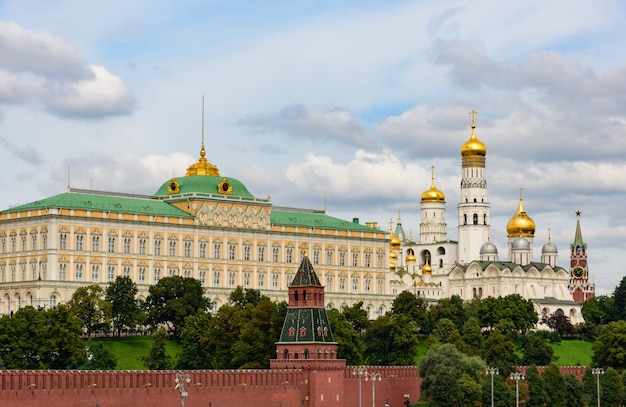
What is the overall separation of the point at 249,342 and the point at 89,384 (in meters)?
27.8

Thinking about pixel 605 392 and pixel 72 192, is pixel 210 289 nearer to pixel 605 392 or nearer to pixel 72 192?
pixel 72 192

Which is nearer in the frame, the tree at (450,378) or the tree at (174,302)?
the tree at (450,378)

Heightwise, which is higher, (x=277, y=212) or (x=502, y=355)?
(x=277, y=212)

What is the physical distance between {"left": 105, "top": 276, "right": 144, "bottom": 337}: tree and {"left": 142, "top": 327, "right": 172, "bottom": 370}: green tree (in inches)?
470

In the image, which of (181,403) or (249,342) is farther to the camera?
(249,342)

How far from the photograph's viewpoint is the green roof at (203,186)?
599ft

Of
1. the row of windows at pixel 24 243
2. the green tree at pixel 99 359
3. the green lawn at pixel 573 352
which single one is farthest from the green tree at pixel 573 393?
the row of windows at pixel 24 243

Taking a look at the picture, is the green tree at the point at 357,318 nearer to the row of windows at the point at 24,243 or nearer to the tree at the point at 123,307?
the tree at the point at 123,307

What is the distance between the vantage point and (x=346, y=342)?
142 metres

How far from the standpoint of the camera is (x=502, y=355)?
520 feet

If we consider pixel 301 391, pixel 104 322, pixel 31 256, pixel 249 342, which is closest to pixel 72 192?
pixel 31 256

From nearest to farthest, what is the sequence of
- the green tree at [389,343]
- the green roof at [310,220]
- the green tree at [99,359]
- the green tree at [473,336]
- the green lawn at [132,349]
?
1. the green tree at [99,359]
2. the green lawn at [132,349]
3. the green tree at [389,343]
4. the green tree at [473,336]
5. the green roof at [310,220]

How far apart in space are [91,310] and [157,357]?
13252mm

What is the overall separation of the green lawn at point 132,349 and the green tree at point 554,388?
3354 cm
